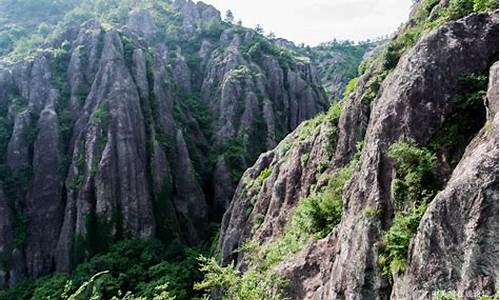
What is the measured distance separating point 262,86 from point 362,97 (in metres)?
54.2

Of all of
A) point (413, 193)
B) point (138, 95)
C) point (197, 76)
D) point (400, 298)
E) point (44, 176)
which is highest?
point (197, 76)

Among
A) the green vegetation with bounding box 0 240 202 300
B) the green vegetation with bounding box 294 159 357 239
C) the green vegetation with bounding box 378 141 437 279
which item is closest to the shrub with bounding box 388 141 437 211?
the green vegetation with bounding box 378 141 437 279

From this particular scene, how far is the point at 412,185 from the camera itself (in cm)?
1627

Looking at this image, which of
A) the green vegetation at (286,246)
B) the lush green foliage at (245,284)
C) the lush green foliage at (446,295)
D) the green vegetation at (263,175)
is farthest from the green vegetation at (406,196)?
the green vegetation at (263,175)

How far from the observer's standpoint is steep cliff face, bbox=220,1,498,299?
42.4ft

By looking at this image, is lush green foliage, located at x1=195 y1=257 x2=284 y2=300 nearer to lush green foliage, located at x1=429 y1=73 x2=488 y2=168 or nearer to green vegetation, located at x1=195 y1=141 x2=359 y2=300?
green vegetation, located at x1=195 y1=141 x2=359 y2=300

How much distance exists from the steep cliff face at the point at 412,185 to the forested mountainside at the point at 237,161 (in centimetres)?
6

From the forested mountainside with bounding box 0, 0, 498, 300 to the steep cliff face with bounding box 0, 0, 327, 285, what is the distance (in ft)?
0.75

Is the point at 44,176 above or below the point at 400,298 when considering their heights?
above

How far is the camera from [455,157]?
16.2 m

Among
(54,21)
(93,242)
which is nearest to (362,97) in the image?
(93,242)

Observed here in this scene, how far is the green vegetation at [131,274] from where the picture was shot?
138ft

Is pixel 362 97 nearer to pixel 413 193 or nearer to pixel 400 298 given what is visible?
pixel 413 193

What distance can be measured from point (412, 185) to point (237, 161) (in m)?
48.8
